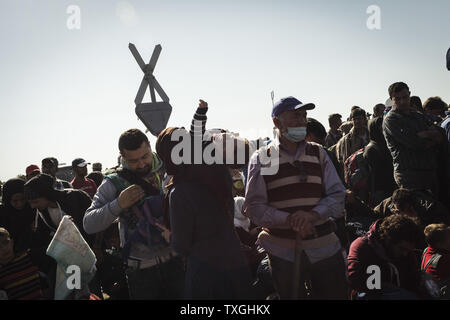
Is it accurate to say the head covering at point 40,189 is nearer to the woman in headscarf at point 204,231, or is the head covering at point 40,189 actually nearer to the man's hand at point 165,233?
the man's hand at point 165,233

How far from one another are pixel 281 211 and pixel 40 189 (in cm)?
239

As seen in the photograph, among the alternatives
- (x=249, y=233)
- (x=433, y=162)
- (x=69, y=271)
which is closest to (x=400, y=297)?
(x=433, y=162)

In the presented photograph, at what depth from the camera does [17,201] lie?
4.04 meters

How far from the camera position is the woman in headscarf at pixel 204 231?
80.3 inches

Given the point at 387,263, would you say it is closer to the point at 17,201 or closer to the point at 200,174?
the point at 200,174

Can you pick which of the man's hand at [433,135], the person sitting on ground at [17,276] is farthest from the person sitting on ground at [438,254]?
the person sitting on ground at [17,276]

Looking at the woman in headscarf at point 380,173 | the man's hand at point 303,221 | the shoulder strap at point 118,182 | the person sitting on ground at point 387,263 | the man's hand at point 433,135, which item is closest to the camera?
the man's hand at point 303,221

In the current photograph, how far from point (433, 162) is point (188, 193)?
312 cm

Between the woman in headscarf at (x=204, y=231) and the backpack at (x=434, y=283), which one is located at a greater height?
the woman in headscarf at (x=204, y=231)

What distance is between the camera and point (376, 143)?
4715mm

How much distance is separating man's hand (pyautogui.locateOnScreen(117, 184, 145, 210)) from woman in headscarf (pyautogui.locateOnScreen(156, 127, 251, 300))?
38 centimetres

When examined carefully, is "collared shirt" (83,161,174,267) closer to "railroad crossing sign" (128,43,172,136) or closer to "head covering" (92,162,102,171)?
"railroad crossing sign" (128,43,172,136)

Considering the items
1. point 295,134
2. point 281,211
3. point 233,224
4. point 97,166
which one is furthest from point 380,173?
point 97,166

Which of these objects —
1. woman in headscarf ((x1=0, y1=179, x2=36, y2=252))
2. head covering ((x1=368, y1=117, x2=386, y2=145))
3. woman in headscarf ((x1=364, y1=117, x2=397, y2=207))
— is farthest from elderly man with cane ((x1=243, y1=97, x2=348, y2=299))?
woman in headscarf ((x1=0, y1=179, x2=36, y2=252))
